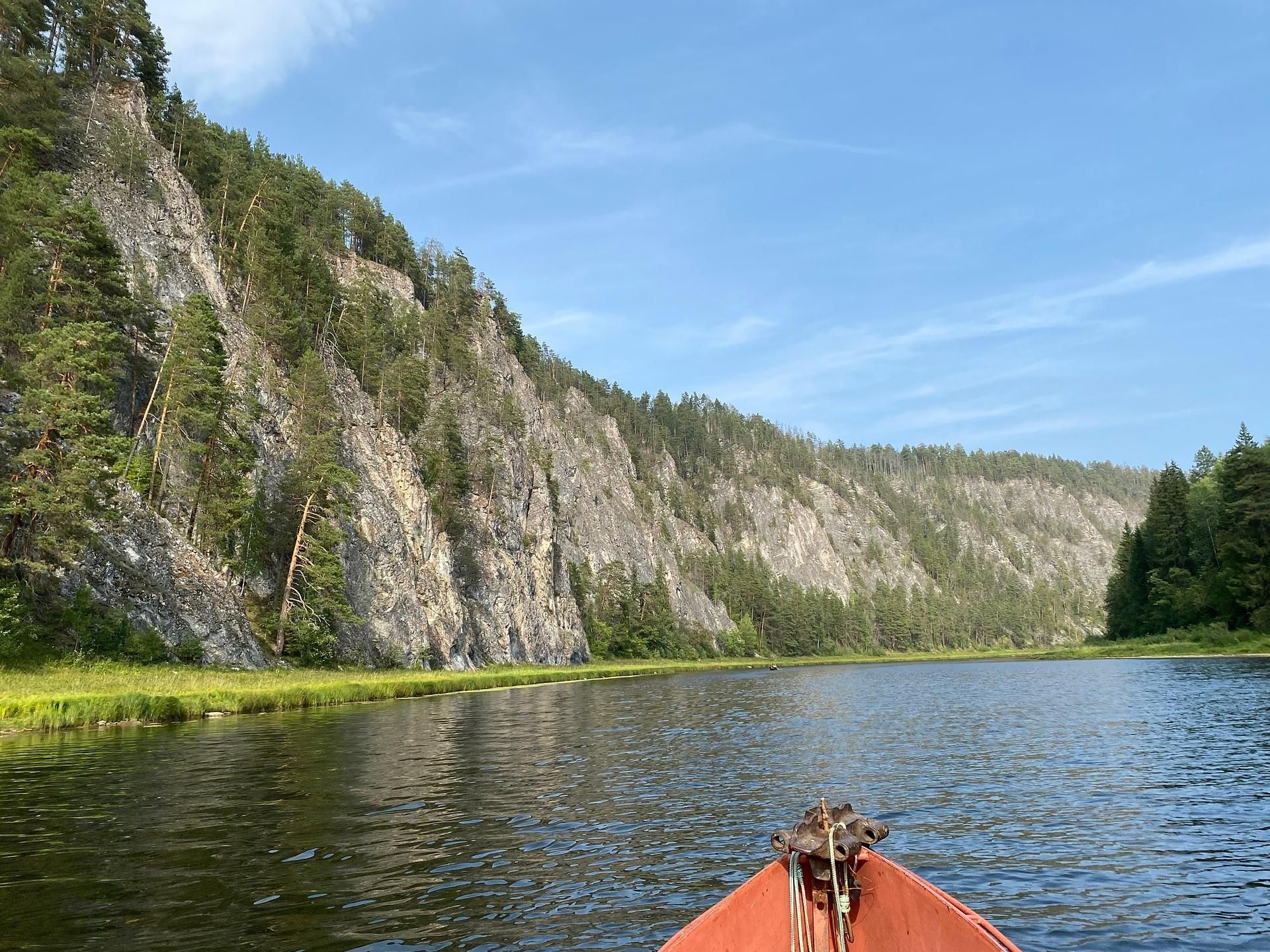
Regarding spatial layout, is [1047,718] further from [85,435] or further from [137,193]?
[137,193]

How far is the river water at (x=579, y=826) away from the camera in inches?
437

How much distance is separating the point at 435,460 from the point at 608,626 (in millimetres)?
52753

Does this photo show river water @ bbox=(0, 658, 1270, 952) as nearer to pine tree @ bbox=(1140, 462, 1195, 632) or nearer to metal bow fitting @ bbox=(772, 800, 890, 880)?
metal bow fitting @ bbox=(772, 800, 890, 880)

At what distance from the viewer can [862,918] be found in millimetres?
8812

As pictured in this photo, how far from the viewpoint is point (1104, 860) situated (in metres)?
14.1

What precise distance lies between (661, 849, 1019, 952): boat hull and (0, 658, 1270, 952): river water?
249 centimetres

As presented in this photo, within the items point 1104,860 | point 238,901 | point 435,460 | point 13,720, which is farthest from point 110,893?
point 435,460

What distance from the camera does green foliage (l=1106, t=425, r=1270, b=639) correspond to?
7912cm

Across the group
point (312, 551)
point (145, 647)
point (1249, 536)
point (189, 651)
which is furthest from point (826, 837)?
point (1249, 536)

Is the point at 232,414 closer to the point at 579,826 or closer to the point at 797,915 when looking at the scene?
the point at 579,826

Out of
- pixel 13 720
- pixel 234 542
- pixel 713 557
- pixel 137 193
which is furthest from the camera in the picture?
pixel 713 557

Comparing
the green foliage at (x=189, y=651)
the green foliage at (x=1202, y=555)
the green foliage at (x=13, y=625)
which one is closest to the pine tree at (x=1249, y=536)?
the green foliage at (x=1202, y=555)

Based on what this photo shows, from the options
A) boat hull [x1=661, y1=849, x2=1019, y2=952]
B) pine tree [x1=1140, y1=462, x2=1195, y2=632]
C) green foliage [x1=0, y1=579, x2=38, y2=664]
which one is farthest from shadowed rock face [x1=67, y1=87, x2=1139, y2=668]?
pine tree [x1=1140, y1=462, x2=1195, y2=632]

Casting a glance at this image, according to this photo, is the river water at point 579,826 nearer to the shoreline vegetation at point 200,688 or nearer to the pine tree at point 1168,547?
the shoreline vegetation at point 200,688
